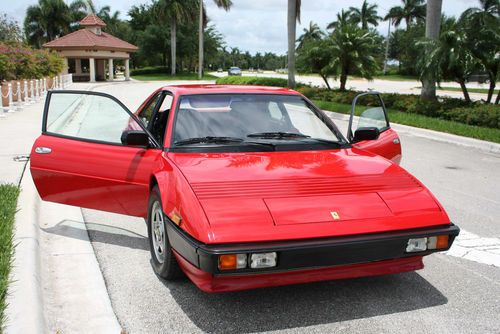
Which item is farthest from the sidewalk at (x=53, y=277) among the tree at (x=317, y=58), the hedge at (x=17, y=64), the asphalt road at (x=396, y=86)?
the asphalt road at (x=396, y=86)

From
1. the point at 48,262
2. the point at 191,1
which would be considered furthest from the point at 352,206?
the point at 191,1

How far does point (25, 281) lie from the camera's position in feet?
12.0

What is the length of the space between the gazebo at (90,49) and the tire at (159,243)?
50.9m

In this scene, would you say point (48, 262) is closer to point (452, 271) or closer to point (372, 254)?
point (372, 254)

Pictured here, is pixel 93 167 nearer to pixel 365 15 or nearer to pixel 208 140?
pixel 208 140

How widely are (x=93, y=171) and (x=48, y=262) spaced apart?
34.3 inches

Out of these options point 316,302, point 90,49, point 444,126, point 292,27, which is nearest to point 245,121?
point 316,302

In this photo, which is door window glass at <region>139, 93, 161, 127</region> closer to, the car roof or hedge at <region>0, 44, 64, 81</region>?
the car roof

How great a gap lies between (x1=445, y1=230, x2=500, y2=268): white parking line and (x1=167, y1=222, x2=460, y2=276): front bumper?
1504 millimetres

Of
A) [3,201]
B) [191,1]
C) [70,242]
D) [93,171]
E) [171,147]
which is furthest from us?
[191,1]

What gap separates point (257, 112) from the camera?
4684 mm

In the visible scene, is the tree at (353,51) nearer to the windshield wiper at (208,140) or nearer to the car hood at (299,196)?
the windshield wiper at (208,140)

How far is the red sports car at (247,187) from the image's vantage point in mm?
3127

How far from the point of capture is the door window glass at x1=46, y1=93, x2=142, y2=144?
16.4 feet
